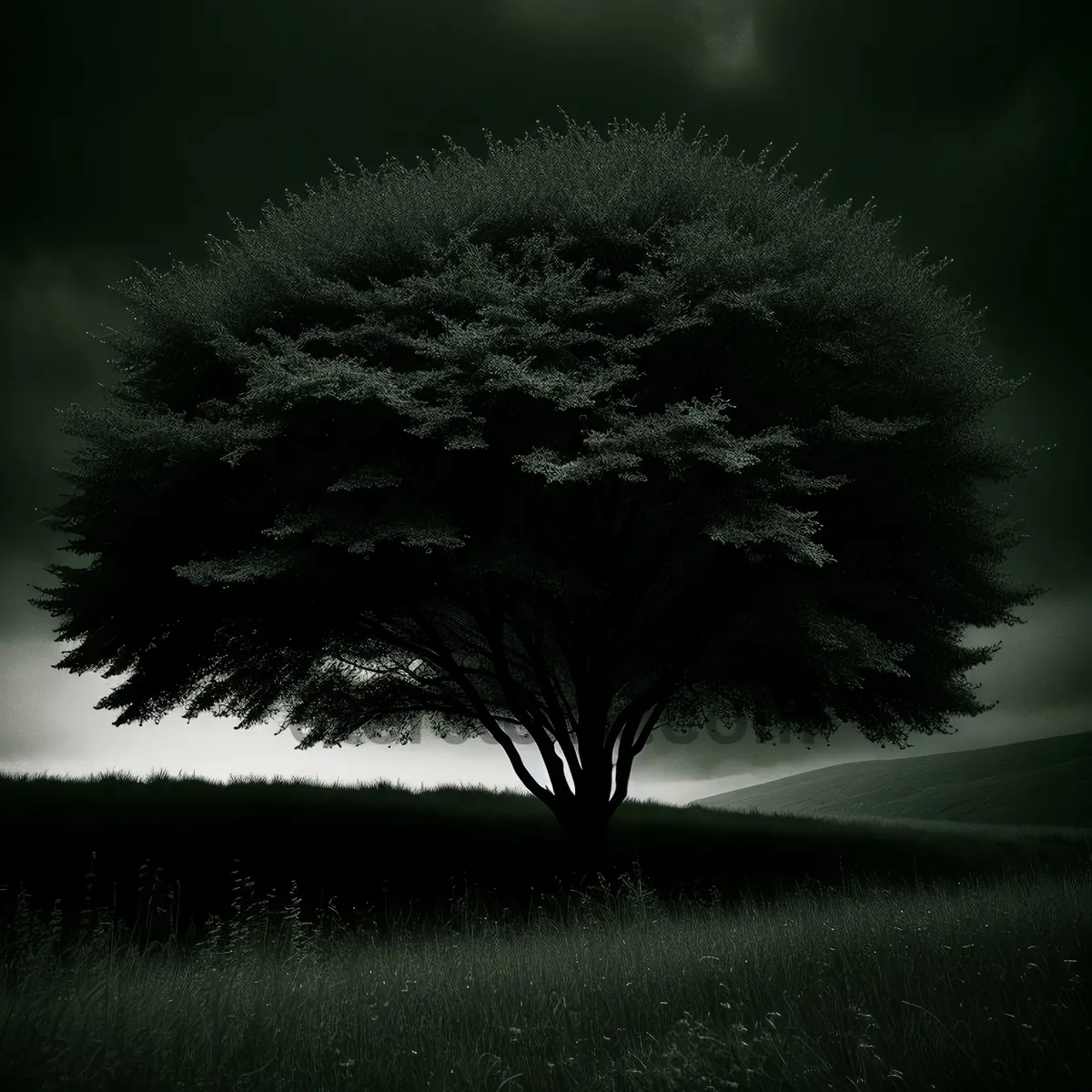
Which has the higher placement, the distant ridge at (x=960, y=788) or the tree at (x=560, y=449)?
the tree at (x=560, y=449)

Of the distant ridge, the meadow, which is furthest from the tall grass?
the distant ridge

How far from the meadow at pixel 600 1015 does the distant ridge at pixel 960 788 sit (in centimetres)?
2917

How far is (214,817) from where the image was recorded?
17531 mm

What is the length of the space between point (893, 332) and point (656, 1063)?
12.2 metres

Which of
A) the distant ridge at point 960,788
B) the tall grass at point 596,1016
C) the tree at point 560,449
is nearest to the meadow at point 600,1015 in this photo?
the tall grass at point 596,1016

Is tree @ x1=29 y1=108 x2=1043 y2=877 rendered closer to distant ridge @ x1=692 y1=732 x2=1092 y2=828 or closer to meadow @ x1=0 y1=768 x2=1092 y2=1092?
meadow @ x1=0 y1=768 x2=1092 y2=1092

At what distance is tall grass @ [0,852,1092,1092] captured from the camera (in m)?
4.24

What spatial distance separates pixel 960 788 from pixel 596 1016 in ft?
152

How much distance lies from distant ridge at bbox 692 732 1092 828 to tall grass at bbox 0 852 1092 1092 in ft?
96.0

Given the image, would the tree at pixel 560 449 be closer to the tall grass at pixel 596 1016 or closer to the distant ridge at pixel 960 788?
the tall grass at pixel 596 1016

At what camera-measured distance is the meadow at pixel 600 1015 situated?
4.24 m

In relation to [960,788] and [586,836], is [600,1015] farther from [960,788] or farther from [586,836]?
[960,788]

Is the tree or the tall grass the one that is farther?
the tree

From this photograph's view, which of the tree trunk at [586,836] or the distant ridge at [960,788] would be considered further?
the distant ridge at [960,788]
